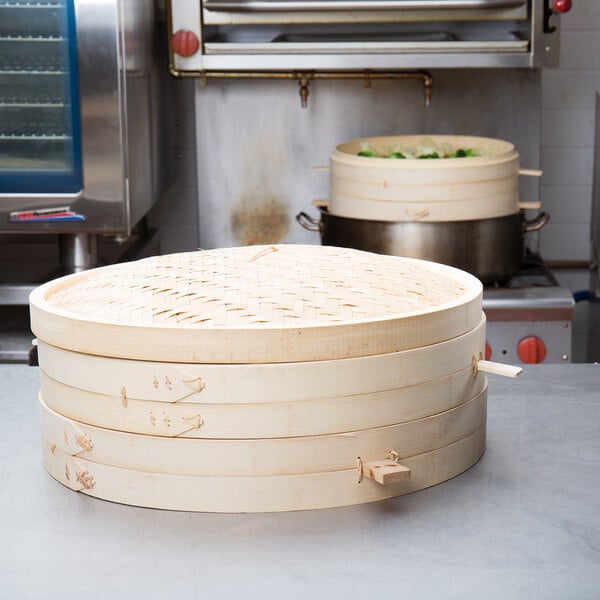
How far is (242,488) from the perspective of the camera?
1.20m

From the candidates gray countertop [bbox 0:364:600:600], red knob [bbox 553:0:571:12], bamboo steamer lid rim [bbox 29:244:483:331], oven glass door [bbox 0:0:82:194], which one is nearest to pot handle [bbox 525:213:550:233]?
red knob [bbox 553:0:571:12]

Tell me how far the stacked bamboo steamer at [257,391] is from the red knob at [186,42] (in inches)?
72.4

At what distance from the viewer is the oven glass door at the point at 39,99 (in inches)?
109

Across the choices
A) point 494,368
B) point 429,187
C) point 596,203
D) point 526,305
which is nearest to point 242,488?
point 494,368

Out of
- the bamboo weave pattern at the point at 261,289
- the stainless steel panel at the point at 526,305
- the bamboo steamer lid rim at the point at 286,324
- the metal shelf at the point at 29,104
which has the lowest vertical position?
the stainless steel panel at the point at 526,305

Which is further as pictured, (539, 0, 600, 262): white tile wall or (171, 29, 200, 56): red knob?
(539, 0, 600, 262): white tile wall

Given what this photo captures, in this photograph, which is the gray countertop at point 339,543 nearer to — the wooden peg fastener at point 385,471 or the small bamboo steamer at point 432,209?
the wooden peg fastener at point 385,471

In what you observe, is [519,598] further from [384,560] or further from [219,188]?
[219,188]

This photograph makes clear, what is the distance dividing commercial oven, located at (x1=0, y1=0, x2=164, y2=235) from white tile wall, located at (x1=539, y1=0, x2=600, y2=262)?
1547 millimetres

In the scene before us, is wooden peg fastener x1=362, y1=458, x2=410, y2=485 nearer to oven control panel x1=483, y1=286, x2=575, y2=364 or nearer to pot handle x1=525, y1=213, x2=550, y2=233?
oven control panel x1=483, y1=286, x2=575, y2=364

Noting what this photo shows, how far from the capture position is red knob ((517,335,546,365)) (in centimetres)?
284

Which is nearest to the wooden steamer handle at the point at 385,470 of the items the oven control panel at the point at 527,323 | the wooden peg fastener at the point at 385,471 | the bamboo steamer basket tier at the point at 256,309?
the wooden peg fastener at the point at 385,471

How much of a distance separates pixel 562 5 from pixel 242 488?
214cm

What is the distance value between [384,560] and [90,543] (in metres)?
0.32
